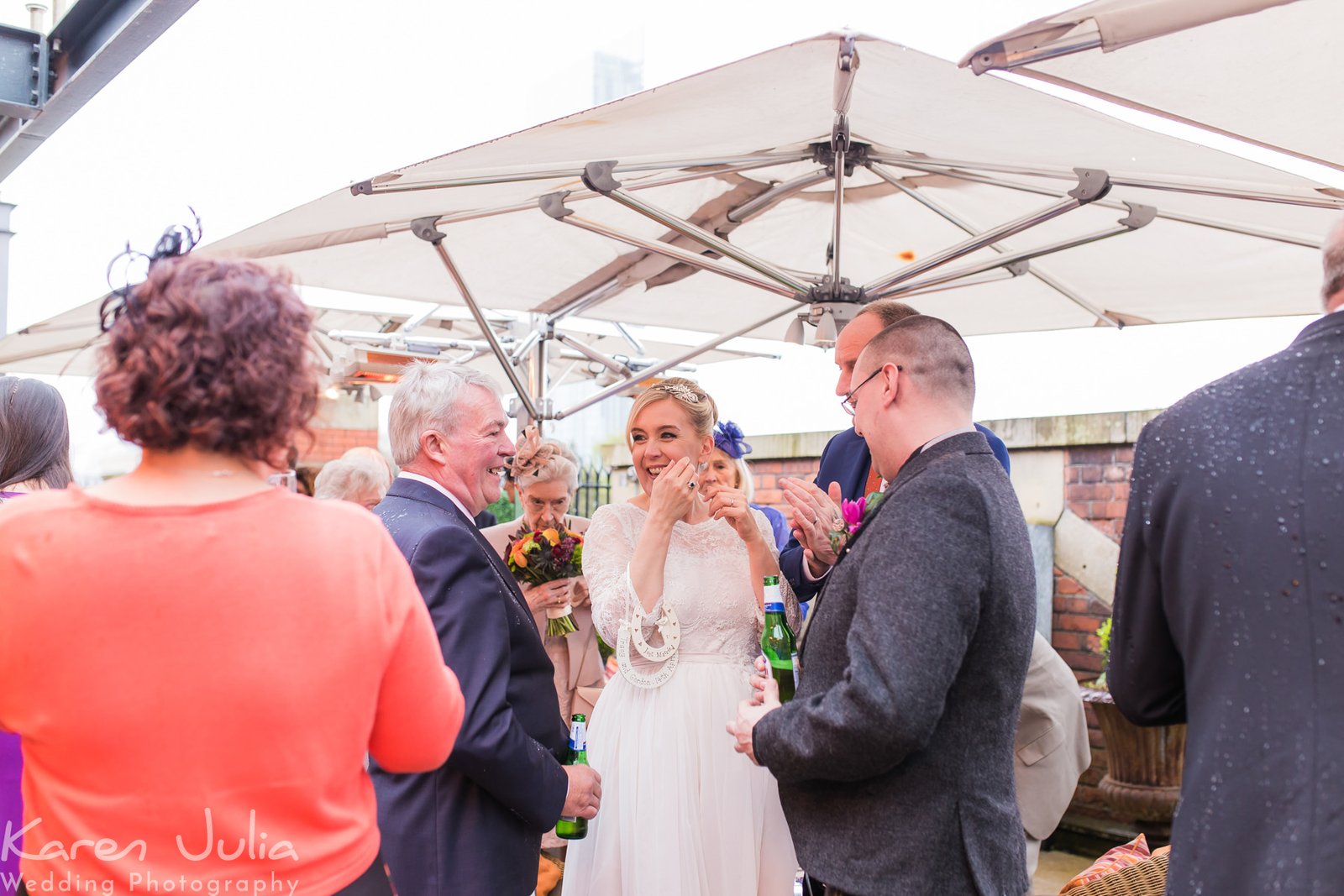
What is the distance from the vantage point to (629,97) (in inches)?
107

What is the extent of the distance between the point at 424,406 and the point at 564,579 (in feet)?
5.17

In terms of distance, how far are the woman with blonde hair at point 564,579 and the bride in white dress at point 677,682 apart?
91 centimetres

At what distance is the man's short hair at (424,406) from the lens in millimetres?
2379

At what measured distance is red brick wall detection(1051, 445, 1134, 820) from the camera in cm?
610

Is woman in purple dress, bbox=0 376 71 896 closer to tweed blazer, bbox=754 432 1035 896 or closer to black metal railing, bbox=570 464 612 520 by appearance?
tweed blazer, bbox=754 432 1035 896

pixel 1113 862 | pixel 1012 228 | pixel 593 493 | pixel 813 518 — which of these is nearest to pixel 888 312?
pixel 1012 228

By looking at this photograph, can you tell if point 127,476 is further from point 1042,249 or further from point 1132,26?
point 1042,249

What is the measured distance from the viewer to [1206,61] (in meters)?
2.29

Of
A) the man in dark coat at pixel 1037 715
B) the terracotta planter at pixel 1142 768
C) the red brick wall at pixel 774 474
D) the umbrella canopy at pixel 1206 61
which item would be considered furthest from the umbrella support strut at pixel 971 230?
the red brick wall at pixel 774 474

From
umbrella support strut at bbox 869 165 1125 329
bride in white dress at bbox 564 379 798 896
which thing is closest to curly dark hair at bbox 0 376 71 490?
bride in white dress at bbox 564 379 798 896

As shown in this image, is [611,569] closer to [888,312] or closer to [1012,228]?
[888,312]

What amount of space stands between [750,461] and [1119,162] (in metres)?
5.74

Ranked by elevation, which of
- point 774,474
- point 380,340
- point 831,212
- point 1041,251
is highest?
point 831,212

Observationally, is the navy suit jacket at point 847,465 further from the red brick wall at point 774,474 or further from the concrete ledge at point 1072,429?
the red brick wall at point 774,474
